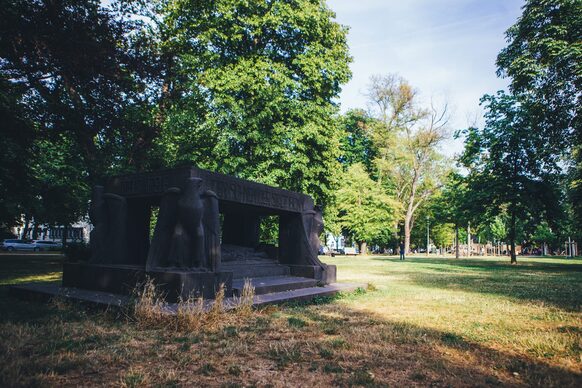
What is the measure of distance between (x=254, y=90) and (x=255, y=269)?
10.1 metres

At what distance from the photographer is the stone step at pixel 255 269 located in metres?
9.74

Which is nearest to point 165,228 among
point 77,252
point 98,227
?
point 98,227

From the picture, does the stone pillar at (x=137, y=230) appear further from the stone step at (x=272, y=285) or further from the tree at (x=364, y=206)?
the tree at (x=364, y=206)

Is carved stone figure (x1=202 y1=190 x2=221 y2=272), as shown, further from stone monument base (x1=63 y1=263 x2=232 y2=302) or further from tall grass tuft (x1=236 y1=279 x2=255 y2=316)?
tall grass tuft (x1=236 y1=279 x2=255 y2=316)

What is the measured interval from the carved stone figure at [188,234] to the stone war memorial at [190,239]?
0.06 feet

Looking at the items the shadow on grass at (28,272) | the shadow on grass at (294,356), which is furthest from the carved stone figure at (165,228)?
the shadow on grass at (28,272)

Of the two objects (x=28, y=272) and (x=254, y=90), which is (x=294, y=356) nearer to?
(x=254, y=90)

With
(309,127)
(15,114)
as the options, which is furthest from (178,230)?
(309,127)

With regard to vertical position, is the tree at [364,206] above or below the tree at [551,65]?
below

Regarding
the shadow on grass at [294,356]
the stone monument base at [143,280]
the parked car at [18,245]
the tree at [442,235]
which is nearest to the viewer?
the shadow on grass at [294,356]

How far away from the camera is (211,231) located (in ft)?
25.6

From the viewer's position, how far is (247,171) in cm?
1723

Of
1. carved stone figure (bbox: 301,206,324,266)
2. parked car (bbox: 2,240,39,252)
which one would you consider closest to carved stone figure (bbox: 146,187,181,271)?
carved stone figure (bbox: 301,206,324,266)

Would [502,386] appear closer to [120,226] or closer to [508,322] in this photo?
[508,322]
